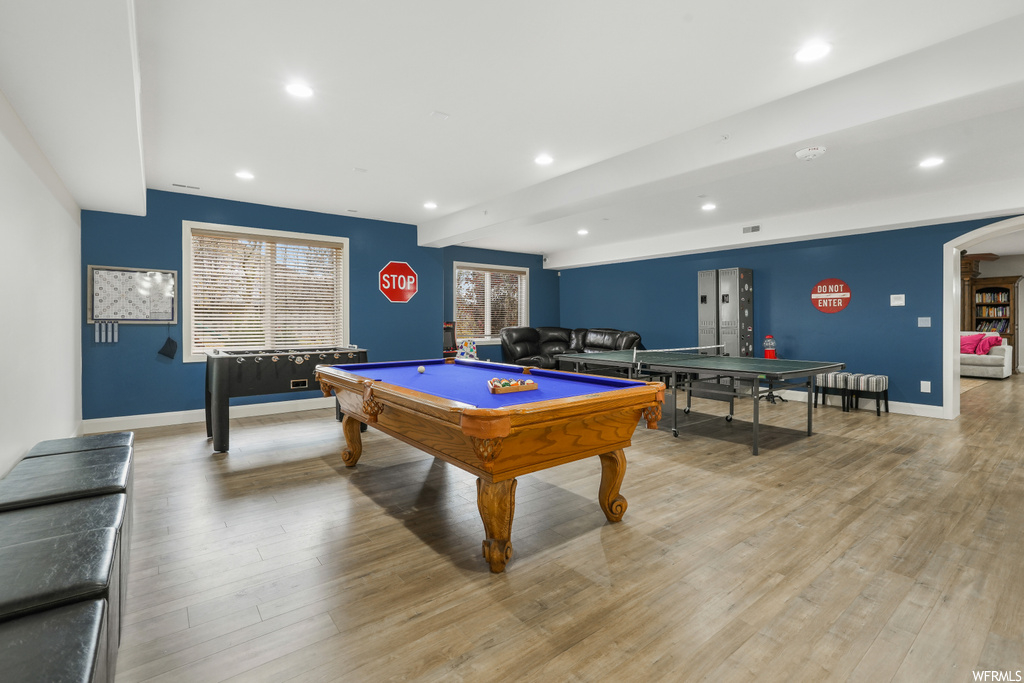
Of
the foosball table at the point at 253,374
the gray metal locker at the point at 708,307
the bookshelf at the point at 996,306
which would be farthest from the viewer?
the bookshelf at the point at 996,306

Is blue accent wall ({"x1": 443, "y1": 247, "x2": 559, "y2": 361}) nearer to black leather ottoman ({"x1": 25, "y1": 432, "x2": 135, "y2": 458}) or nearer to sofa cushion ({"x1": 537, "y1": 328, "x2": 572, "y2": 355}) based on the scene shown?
sofa cushion ({"x1": 537, "y1": 328, "x2": 572, "y2": 355})

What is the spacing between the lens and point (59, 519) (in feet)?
5.40

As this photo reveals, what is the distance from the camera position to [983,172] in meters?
4.45

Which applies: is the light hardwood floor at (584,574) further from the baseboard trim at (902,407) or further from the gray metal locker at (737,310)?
the gray metal locker at (737,310)

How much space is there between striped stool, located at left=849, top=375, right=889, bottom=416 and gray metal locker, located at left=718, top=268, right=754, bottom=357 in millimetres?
1504

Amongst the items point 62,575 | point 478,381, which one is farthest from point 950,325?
point 62,575

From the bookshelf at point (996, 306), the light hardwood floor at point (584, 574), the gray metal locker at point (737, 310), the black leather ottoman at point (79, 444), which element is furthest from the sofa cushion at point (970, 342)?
the black leather ottoman at point (79, 444)

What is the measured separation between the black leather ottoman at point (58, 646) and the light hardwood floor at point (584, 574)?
0.57 m

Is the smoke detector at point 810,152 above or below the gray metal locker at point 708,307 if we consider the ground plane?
above

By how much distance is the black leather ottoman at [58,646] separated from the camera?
0.93m

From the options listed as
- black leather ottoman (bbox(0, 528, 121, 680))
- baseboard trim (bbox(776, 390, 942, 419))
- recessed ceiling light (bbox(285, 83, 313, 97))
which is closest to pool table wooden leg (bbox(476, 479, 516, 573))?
black leather ottoman (bbox(0, 528, 121, 680))

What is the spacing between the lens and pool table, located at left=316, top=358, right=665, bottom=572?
204 centimetres

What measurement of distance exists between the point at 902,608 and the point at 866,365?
5.41 m

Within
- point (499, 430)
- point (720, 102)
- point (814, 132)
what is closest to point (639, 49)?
point (720, 102)
